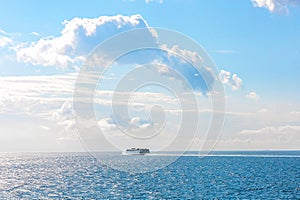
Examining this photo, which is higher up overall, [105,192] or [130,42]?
[130,42]

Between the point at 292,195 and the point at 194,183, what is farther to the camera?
the point at 194,183

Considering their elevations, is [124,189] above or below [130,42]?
below

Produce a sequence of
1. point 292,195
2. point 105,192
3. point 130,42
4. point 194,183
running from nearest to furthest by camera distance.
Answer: point 130,42 < point 292,195 < point 105,192 < point 194,183

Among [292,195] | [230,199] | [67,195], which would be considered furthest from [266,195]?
[67,195]

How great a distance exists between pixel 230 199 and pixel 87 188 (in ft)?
141

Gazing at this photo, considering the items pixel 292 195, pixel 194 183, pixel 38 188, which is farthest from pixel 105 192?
pixel 292 195

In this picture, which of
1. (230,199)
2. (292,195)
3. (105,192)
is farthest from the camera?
(105,192)

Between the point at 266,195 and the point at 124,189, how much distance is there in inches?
1464

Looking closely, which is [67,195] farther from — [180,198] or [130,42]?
[130,42]

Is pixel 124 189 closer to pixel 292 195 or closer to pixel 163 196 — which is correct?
pixel 163 196

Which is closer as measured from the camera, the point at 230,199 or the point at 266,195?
the point at 230,199

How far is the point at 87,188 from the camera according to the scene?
119 m

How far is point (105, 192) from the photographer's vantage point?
10862cm

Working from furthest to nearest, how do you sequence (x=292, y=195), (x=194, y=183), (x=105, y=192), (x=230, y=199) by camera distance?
1. (x=194, y=183)
2. (x=105, y=192)
3. (x=292, y=195)
4. (x=230, y=199)
